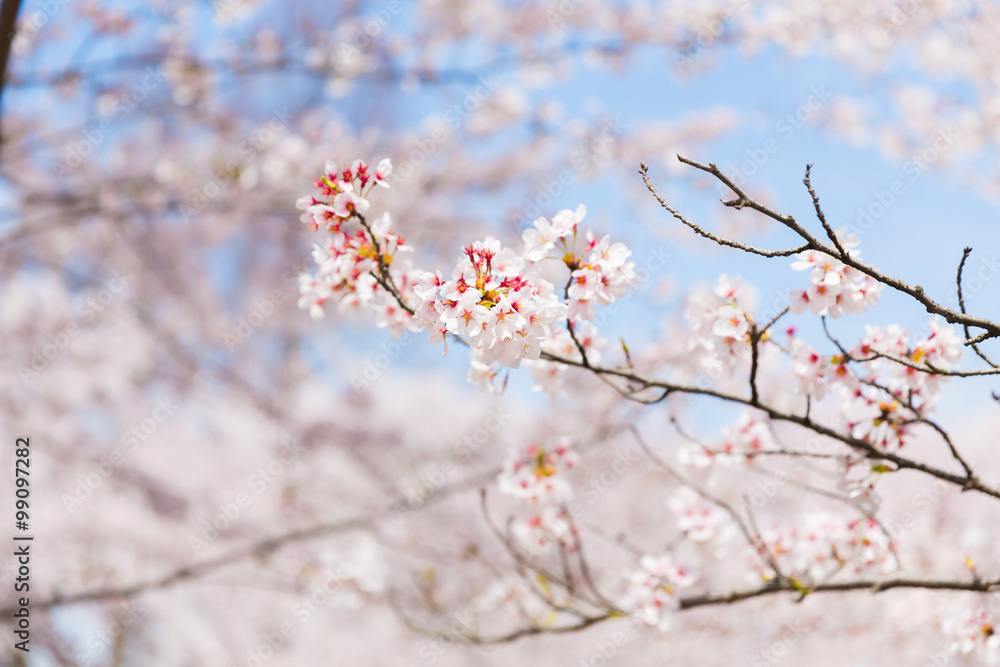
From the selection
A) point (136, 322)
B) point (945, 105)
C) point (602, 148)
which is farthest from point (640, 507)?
point (136, 322)

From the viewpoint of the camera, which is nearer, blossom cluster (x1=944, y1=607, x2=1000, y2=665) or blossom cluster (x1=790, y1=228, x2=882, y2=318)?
blossom cluster (x1=790, y1=228, x2=882, y2=318)

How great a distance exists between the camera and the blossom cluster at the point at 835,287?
64.3 inches

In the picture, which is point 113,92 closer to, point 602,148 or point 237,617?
point 602,148

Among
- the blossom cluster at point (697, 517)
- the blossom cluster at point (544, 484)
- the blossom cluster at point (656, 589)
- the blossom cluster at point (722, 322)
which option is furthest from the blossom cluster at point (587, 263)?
the blossom cluster at point (697, 517)

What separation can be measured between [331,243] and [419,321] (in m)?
0.49

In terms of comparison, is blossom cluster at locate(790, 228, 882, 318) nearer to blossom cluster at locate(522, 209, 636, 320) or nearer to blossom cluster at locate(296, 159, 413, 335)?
blossom cluster at locate(522, 209, 636, 320)

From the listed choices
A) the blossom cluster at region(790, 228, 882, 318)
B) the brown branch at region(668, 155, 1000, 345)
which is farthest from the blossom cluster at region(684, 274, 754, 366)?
the brown branch at region(668, 155, 1000, 345)

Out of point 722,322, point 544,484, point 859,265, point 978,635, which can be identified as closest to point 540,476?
point 544,484

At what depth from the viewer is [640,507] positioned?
32.1 ft

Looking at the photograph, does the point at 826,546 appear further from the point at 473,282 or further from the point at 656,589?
the point at 473,282

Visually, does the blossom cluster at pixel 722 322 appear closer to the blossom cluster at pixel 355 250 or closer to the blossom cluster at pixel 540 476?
the blossom cluster at pixel 540 476

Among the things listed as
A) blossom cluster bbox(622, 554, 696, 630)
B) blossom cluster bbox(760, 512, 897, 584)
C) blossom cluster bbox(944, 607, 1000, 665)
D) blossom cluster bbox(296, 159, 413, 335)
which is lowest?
blossom cluster bbox(944, 607, 1000, 665)

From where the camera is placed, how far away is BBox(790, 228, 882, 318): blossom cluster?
1.63 metres

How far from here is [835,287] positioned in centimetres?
165
